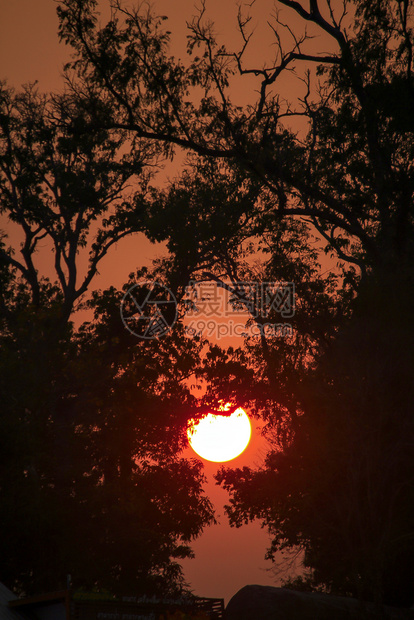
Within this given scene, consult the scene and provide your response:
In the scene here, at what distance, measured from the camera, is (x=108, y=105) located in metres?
20.2

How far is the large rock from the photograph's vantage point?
19484 mm

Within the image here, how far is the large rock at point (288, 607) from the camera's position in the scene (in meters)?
19.5

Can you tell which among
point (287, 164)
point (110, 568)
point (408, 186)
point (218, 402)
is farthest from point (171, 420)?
point (408, 186)

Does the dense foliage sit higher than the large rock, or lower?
higher

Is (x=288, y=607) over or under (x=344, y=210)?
under

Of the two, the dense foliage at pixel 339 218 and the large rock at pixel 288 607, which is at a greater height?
the dense foliage at pixel 339 218

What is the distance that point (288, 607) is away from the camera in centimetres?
1967

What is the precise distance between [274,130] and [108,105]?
5.49 meters

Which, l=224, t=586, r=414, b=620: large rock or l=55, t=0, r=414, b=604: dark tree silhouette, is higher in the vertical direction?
l=55, t=0, r=414, b=604: dark tree silhouette

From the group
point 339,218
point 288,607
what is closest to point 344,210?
point 339,218

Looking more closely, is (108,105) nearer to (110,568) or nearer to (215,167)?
(215,167)

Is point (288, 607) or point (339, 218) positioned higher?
point (339, 218)

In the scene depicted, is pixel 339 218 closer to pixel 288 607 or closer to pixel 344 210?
pixel 344 210

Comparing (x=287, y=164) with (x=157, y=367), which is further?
(x=157, y=367)
